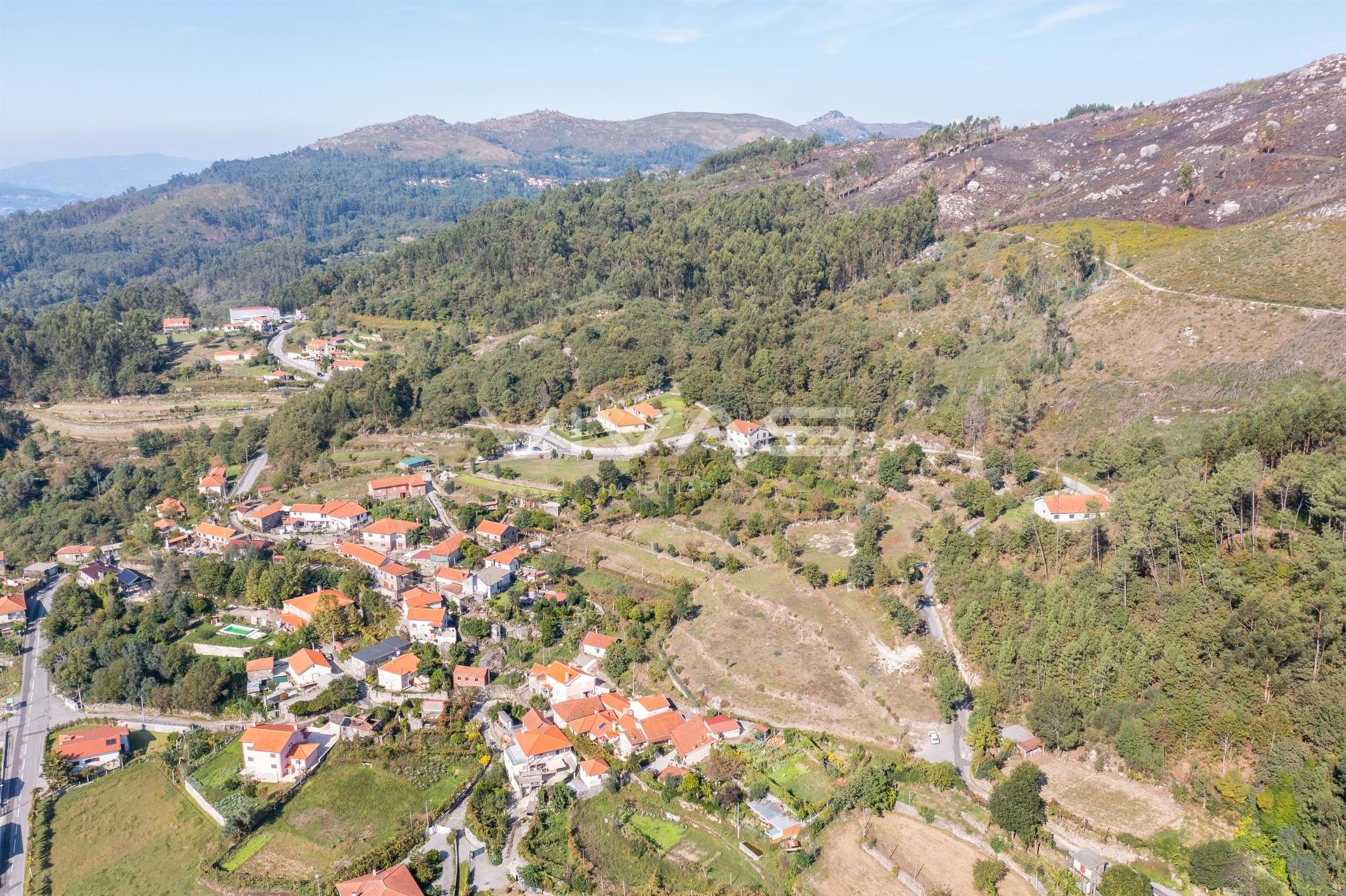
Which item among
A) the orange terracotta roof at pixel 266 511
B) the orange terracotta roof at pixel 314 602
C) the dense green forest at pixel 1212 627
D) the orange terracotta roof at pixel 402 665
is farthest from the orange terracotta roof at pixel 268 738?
the dense green forest at pixel 1212 627

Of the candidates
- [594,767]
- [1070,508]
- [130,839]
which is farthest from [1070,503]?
[130,839]

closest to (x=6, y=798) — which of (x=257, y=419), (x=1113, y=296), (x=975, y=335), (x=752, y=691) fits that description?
(x=752, y=691)

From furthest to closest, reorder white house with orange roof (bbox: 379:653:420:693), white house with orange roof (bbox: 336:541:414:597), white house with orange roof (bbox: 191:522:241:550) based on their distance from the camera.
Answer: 1. white house with orange roof (bbox: 191:522:241:550)
2. white house with orange roof (bbox: 336:541:414:597)
3. white house with orange roof (bbox: 379:653:420:693)

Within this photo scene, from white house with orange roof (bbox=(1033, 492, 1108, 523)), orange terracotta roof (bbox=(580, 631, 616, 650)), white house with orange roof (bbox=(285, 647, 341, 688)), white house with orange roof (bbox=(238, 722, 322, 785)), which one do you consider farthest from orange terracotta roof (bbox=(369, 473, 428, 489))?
white house with orange roof (bbox=(1033, 492, 1108, 523))

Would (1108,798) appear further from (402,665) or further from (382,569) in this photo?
(382,569)

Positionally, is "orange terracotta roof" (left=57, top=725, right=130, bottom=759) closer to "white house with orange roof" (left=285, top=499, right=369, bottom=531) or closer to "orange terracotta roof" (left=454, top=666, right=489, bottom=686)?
"orange terracotta roof" (left=454, top=666, right=489, bottom=686)

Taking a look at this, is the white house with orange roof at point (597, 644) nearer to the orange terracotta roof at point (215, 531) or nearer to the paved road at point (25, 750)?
the paved road at point (25, 750)

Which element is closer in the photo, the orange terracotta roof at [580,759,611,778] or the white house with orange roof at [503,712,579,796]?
the orange terracotta roof at [580,759,611,778]
